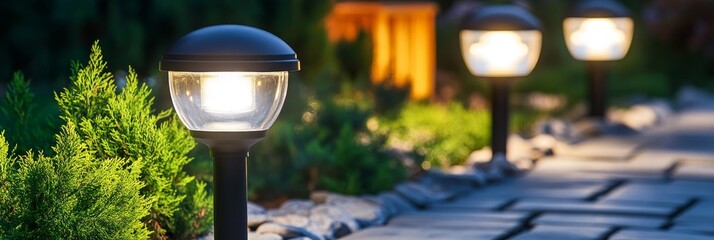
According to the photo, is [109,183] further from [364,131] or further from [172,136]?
[364,131]

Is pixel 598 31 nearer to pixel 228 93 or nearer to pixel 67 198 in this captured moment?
pixel 228 93

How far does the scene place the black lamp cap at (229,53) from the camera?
5.11 m

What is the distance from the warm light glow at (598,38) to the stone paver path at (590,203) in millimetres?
1536

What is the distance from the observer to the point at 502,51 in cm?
978

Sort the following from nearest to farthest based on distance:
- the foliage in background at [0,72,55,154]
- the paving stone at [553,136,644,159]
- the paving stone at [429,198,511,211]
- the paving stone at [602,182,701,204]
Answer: the foliage in background at [0,72,55,154] → the paving stone at [429,198,511,211] → the paving stone at [602,182,701,204] → the paving stone at [553,136,644,159]

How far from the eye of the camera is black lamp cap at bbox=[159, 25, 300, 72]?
5113 mm

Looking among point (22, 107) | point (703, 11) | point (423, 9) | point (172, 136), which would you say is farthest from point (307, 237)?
point (703, 11)

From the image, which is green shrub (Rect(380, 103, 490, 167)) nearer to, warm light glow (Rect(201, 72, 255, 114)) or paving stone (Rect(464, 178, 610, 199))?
paving stone (Rect(464, 178, 610, 199))

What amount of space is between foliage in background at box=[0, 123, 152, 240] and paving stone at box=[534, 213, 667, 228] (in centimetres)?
A: 300

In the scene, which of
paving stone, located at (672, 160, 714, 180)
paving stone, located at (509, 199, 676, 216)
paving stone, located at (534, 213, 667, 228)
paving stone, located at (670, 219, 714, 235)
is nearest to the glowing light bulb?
paving stone, located at (672, 160, 714, 180)

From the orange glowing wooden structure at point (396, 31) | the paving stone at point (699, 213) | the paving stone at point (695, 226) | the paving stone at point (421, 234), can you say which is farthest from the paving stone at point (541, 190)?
the orange glowing wooden structure at point (396, 31)

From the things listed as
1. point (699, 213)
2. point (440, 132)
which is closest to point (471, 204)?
point (699, 213)

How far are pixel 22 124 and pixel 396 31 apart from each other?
345 inches

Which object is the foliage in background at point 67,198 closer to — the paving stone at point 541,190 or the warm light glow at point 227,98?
the warm light glow at point 227,98
